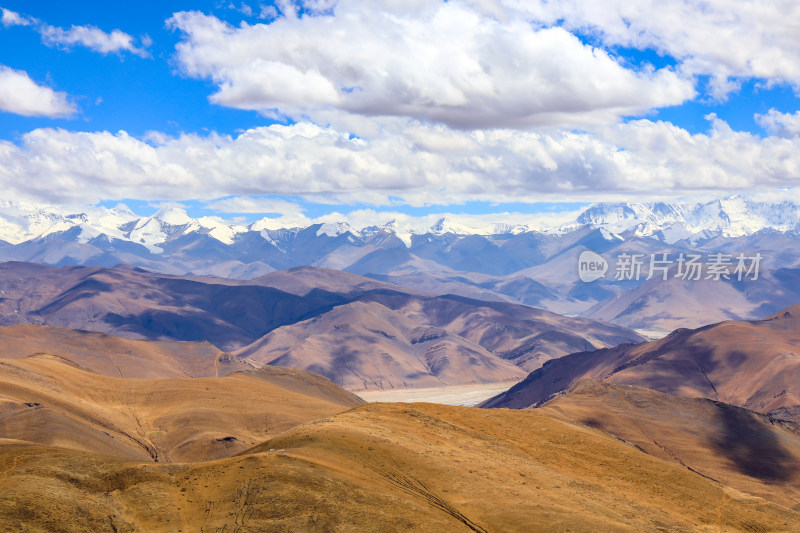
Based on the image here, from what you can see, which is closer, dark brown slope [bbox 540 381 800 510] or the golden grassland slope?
the golden grassland slope

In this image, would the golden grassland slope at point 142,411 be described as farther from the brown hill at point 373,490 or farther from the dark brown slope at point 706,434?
the dark brown slope at point 706,434

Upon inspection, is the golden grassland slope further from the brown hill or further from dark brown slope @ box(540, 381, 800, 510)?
dark brown slope @ box(540, 381, 800, 510)

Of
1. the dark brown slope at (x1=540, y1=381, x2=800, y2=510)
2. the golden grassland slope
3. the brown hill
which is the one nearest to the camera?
the brown hill

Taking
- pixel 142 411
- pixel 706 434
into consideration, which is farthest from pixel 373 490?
pixel 706 434

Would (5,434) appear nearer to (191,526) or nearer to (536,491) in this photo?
(191,526)

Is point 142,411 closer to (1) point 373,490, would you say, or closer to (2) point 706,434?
(1) point 373,490

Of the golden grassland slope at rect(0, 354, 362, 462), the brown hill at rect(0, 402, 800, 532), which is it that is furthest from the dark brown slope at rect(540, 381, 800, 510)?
the brown hill at rect(0, 402, 800, 532)

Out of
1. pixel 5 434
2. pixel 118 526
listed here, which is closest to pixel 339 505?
pixel 118 526
